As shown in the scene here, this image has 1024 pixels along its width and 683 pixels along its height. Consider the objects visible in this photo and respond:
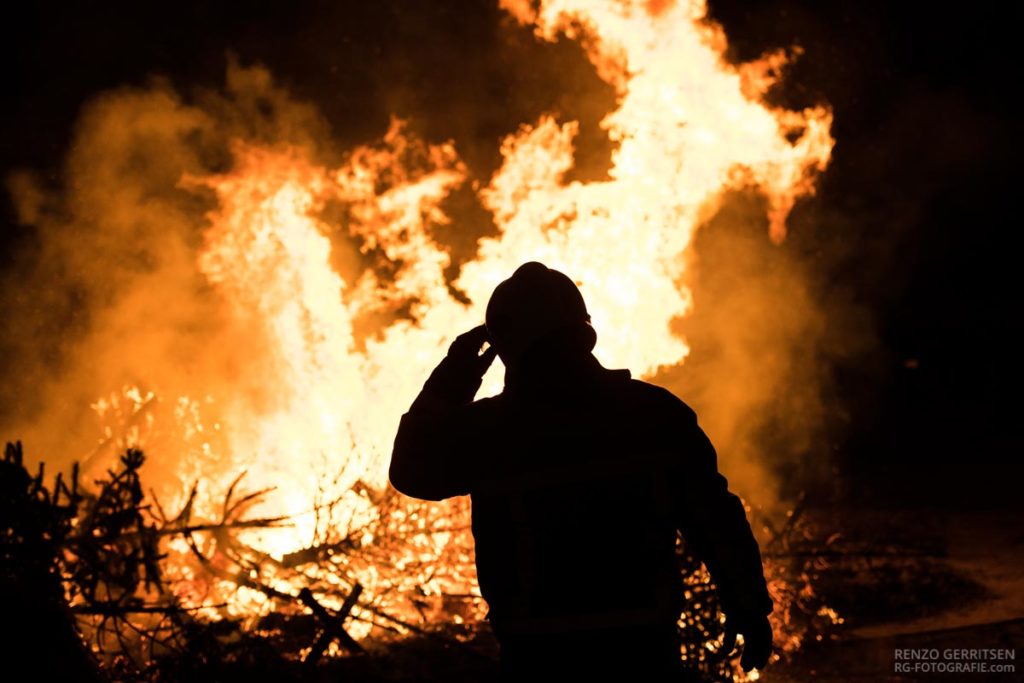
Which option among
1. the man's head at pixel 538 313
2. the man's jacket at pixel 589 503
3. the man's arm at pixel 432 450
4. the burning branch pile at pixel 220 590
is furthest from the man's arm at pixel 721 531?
the burning branch pile at pixel 220 590

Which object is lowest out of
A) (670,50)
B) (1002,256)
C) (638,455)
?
(638,455)

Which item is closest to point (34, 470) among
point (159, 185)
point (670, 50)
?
point (159, 185)

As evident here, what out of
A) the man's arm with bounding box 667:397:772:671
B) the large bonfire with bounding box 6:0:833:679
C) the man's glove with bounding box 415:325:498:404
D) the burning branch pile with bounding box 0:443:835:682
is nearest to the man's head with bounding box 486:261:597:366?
the man's glove with bounding box 415:325:498:404

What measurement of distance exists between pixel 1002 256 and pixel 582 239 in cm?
1098

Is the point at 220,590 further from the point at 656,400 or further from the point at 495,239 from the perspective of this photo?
the point at 656,400

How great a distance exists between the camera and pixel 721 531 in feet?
6.58

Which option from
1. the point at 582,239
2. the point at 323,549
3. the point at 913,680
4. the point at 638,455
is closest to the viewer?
the point at 638,455

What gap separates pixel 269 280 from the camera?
7.55 m

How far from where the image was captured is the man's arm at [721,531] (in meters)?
2.01

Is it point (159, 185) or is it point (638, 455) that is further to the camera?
point (159, 185)

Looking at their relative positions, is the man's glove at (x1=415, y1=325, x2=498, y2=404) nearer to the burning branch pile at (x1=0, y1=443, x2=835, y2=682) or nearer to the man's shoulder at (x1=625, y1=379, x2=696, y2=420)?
the man's shoulder at (x1=625, y1=379, x2=696, y2=420)

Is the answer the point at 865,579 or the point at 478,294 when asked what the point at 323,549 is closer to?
the point at 478,294

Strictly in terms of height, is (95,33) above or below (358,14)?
below

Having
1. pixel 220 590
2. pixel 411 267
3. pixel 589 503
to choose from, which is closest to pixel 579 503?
pixel 589 503
